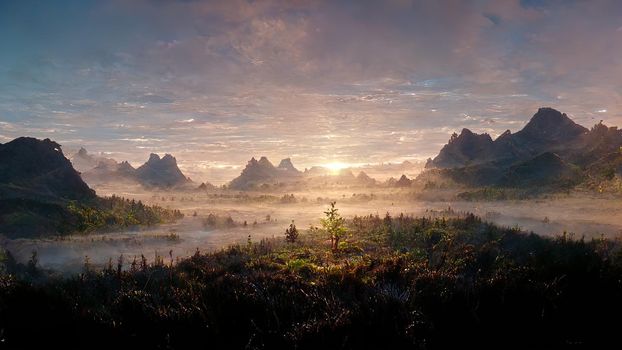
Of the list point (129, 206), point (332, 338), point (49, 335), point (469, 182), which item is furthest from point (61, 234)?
point (469, 182)

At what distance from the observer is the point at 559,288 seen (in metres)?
6.42

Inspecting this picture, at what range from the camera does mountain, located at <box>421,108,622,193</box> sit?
210 ft

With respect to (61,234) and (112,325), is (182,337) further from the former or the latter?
(61,234)

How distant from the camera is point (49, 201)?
1436 inches

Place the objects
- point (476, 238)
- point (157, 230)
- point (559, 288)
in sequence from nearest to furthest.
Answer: point (559, 288)
point (476, 238)
point (157, 230)

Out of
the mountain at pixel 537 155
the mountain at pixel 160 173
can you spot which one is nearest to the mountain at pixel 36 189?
the mountain at pixel 537 155

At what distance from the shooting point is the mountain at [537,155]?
210ft

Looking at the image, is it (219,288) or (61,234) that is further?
(61,234)

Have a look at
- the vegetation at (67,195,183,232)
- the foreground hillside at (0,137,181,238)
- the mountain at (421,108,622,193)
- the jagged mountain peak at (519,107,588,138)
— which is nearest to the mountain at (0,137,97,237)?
the foreground hillside at (0,137,181,238)

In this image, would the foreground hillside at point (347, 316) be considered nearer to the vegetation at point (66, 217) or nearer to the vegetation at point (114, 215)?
the vegetation at point (66, 217)

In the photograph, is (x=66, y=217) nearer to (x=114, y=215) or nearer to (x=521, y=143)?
(x=114, y=215)

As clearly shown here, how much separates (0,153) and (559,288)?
4839cm

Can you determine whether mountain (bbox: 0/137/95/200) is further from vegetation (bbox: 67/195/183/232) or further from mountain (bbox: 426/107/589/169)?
mountain (bbox: 426/107/589/169)

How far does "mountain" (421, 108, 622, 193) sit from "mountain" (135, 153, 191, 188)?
72.9 m
